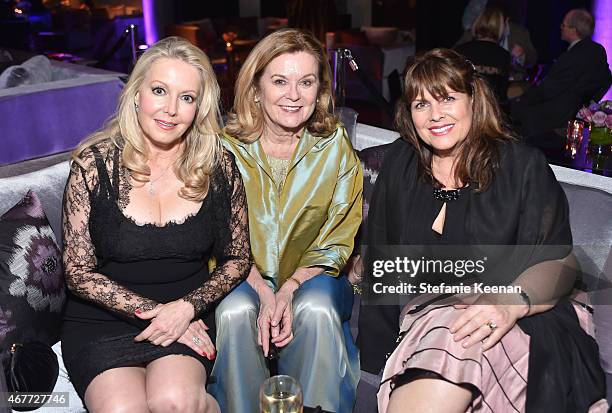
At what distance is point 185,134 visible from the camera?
7.65 feet

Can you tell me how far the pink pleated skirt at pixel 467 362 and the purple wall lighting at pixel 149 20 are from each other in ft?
30.8

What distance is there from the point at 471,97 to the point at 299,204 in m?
0.68

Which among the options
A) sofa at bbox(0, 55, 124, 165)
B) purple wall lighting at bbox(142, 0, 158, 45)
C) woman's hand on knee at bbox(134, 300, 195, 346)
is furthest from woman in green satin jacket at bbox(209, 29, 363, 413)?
purple wall lighting at bbox(142, 0, 158, 45)

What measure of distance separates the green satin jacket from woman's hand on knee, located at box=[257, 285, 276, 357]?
0.43ft

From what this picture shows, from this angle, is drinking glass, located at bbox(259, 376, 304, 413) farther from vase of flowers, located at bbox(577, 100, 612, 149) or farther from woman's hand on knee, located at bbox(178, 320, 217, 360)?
vase of flowers, located at bbox(577, 100, 612, 149)

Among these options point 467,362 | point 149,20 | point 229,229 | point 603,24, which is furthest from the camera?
point 149,20

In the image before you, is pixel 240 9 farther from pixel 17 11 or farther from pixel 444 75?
pixel 444 75

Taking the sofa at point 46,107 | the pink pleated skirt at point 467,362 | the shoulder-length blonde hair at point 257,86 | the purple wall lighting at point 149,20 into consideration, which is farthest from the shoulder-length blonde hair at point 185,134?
the purple wall lighting at point 149,20

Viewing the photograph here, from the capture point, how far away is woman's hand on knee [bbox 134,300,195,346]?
6.86 feet

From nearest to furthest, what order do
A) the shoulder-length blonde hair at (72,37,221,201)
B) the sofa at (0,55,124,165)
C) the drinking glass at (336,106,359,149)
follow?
the shoulder-length blonde hair at (72,37,221,201) → the drinking glass at (336,106,359,149) → the sofa at (0,55,124,165)

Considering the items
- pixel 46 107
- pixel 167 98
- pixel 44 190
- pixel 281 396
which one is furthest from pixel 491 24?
pixel 281 396

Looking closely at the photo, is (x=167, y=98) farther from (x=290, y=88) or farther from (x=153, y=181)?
(x=290, y=88)

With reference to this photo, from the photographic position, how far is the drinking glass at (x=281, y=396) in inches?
62.5

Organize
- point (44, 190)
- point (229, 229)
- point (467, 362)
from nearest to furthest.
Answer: point (467, 362)
point (229, 229)
point (44, 190)
